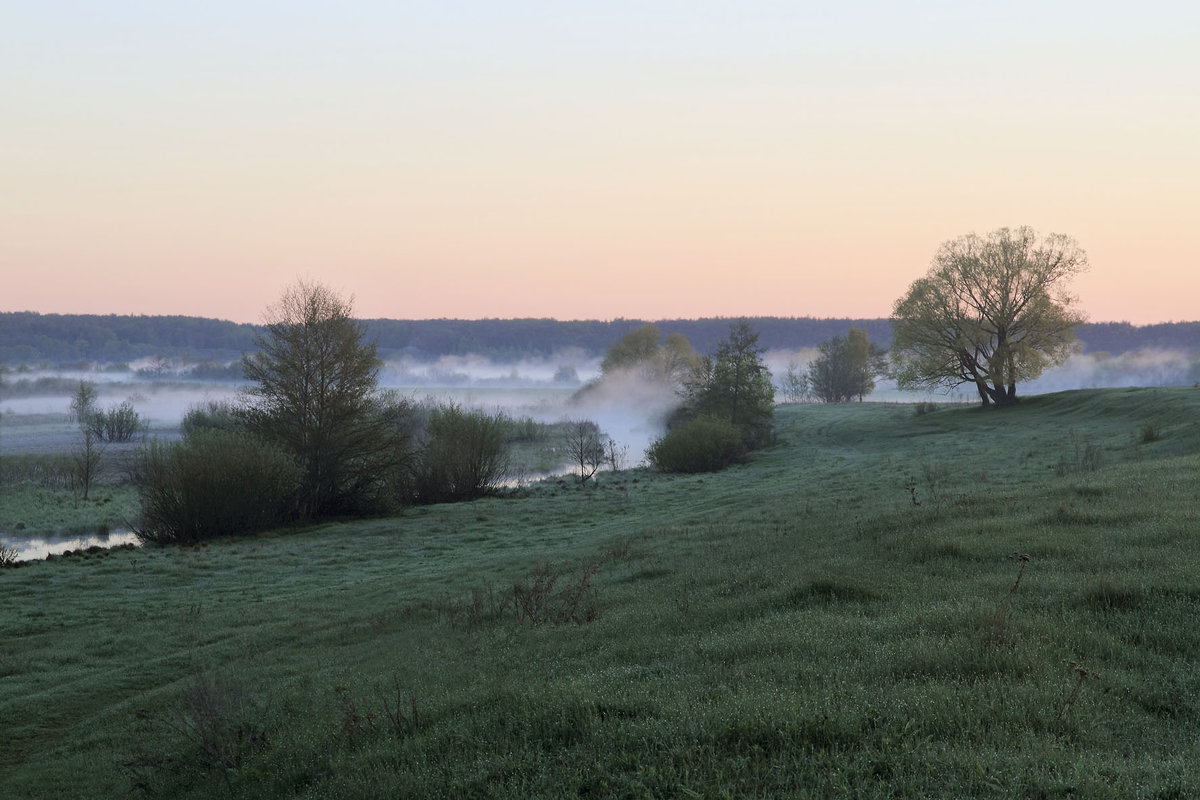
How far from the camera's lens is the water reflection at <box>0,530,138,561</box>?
1515 inches

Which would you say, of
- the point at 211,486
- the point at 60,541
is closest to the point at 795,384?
the point at 211,486

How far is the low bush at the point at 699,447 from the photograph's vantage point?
59.8m

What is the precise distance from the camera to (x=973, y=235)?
213 feet

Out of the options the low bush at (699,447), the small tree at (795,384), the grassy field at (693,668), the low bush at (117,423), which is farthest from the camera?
the small tree at (795,384)

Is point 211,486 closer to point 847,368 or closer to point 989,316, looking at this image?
point 989,316

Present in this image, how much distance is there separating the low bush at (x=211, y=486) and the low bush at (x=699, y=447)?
29956 mm

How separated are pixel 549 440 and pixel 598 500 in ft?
166

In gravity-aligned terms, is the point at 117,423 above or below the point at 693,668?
below

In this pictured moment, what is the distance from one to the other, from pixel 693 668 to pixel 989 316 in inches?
2543

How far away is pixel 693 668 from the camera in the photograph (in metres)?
8.03

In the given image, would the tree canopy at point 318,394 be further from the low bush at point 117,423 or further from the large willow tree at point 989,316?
the low bush at point 117,423

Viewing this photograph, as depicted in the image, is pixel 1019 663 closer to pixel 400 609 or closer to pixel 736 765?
pixel 736 765

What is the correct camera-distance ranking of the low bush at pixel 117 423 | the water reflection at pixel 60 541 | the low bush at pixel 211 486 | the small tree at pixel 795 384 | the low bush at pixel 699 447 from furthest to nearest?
the small tree at pixel 795 384 → the low bush at pixel 117 423 → the low bush at pixel 699 447 → the water reflection at pixel 60 541 → the low bush at pixel 211 486

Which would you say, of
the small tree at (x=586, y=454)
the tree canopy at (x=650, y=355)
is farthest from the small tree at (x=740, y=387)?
the tree canopy at (x=650, y=355)
